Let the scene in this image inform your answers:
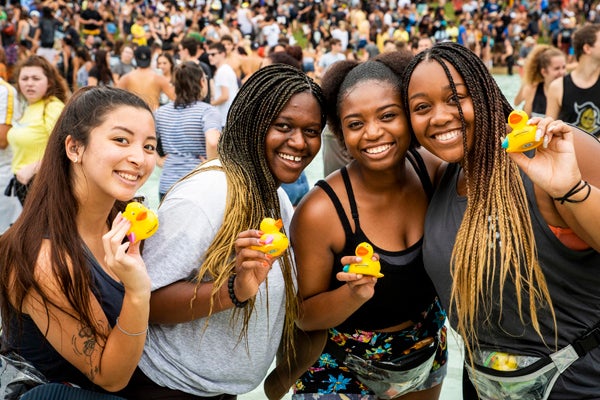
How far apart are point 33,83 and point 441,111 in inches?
170

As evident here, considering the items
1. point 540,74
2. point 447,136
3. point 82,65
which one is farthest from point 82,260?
point 82,65

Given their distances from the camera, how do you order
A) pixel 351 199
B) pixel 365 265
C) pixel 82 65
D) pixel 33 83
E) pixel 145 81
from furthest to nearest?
pixel 82 65 → pixel 145 81 → pixel 33 83 → pixel 351 199 → pixel 365 265

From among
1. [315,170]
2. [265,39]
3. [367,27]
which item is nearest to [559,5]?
[367,27]

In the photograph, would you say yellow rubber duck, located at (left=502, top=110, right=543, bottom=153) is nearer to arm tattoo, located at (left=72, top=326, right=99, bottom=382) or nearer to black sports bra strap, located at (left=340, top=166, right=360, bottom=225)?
black sports bra strap, located at (left=340, top=166, right=360, bottom=225)

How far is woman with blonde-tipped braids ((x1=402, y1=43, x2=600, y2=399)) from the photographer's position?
7.14 ft

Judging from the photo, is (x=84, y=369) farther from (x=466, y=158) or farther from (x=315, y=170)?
(x=315, y=170)

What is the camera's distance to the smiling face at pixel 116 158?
227 cm

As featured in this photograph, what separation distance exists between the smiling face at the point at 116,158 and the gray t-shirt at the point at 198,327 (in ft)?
0.57

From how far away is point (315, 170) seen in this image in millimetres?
10406

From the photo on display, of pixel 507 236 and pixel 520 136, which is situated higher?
pixel 520 136

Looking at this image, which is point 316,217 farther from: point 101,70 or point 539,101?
point 101,70

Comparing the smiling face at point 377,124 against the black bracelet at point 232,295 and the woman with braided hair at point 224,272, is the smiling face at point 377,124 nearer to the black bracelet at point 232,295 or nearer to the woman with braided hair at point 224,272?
the woman with braided hair at point 224,272

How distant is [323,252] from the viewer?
9.10ft

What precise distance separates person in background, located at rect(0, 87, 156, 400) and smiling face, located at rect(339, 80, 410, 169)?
0.81 m
